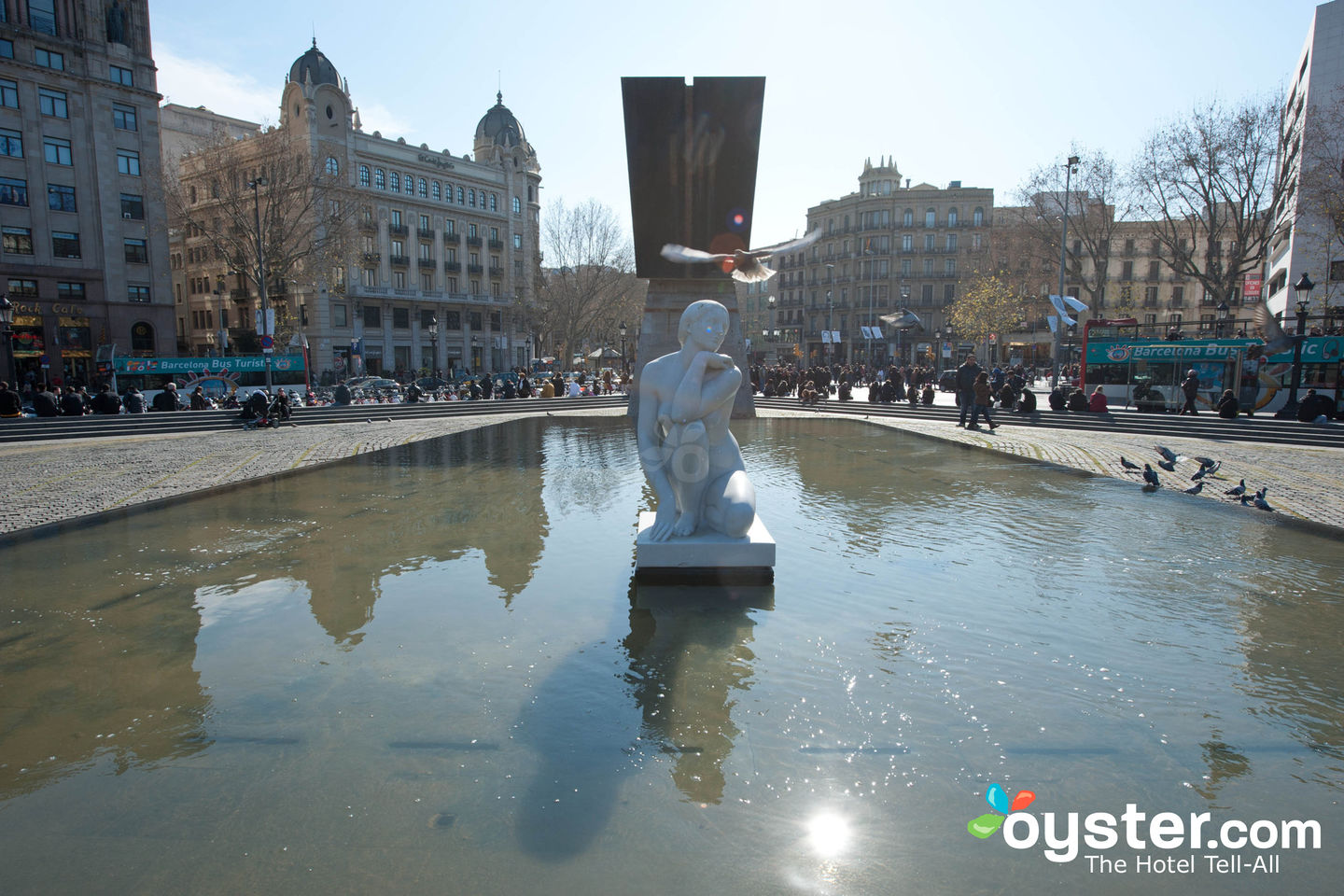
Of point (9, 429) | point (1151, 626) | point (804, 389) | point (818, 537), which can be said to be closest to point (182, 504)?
point (818, 537)

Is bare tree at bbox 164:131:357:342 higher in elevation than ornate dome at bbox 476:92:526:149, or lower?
lower

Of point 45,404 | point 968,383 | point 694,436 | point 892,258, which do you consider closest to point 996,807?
point 694,436

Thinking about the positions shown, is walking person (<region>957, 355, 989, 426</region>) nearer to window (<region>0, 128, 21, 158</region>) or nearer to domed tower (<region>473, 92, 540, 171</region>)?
window (<region>0, 128, 21, 158</region>)

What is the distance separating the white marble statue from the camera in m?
5.88

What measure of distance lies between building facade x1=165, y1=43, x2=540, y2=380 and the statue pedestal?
3606cm

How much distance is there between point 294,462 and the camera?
13.1 m

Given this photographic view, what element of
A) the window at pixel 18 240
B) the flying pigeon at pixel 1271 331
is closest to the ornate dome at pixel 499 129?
the window at pixel 18 240

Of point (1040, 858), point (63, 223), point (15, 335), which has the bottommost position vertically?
point (1040, 858)

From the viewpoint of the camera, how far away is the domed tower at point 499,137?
199ft

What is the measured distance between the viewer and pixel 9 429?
17.3 metres

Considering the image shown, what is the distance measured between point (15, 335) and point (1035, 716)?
4236 centimetres

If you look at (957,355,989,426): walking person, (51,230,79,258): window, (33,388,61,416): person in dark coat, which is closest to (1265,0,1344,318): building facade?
(957,355,989,426): walking person

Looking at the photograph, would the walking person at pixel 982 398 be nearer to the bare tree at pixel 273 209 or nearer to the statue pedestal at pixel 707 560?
the statue pedestal at pixel 707 560

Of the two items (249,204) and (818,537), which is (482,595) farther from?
(249,204)
